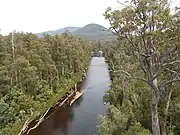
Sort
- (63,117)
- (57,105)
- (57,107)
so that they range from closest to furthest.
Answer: (63,117), (57,107), (57,105)

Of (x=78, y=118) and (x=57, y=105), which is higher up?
(x=57, y=105)

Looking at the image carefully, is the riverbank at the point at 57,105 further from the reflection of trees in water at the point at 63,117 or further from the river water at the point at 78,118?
the reflection of trees in water at the point at 63,117

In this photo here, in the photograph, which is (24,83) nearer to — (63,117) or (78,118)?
(63,117)

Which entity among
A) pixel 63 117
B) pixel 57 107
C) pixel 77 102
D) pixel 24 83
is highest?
pixel 24 83

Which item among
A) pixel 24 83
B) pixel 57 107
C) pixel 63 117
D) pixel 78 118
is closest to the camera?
pixel 24 83

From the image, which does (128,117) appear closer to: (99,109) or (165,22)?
(165,22)

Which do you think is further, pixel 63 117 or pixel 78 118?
pixel 63 117

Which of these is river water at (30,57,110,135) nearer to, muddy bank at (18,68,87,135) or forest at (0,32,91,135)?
muddy bank at (18,68,87,135)

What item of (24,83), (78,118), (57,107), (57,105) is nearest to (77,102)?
(57,105)

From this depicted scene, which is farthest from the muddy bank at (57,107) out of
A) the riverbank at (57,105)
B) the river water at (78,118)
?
the river water at (78,118)
